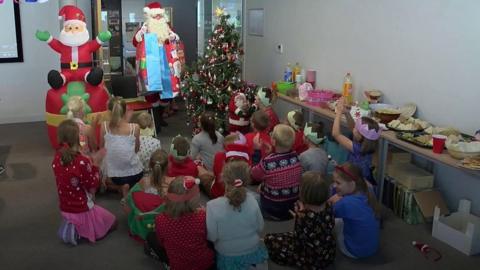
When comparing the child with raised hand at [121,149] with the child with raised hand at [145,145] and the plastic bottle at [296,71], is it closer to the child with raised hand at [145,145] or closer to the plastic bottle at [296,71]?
the child with raised hand at [145,145]

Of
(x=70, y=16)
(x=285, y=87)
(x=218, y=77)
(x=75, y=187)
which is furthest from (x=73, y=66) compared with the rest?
(x=75, y=187)

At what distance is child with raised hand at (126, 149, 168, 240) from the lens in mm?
3264

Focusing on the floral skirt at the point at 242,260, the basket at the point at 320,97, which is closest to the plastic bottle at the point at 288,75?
the basket at the point at 320,97

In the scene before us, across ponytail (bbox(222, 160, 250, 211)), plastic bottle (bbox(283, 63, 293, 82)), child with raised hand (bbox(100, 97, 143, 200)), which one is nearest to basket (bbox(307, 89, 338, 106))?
plastic bottle (bbox(283, 63, 293, 82))

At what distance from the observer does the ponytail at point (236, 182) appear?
271 cm

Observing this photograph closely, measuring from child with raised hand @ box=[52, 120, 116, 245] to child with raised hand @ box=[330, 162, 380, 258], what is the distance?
5.56 ft

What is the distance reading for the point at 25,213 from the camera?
154 inches

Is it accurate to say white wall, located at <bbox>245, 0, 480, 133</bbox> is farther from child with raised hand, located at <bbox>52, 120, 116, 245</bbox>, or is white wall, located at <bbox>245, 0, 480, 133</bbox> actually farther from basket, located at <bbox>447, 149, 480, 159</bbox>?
child with raised hand, located at <bbox>52, 120, 116, 245</bbox>

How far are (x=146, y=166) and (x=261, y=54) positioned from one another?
3514mm

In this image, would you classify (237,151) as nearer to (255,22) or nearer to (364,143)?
(364,143)

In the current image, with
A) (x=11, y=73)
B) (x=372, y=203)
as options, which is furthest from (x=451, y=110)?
(x=11, y=73)

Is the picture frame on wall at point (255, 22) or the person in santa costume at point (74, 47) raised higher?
the picture frame on wall at point (255, 22)

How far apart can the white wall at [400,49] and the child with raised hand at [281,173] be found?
4.36 ft

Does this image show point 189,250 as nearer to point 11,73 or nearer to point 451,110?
point 451,110
